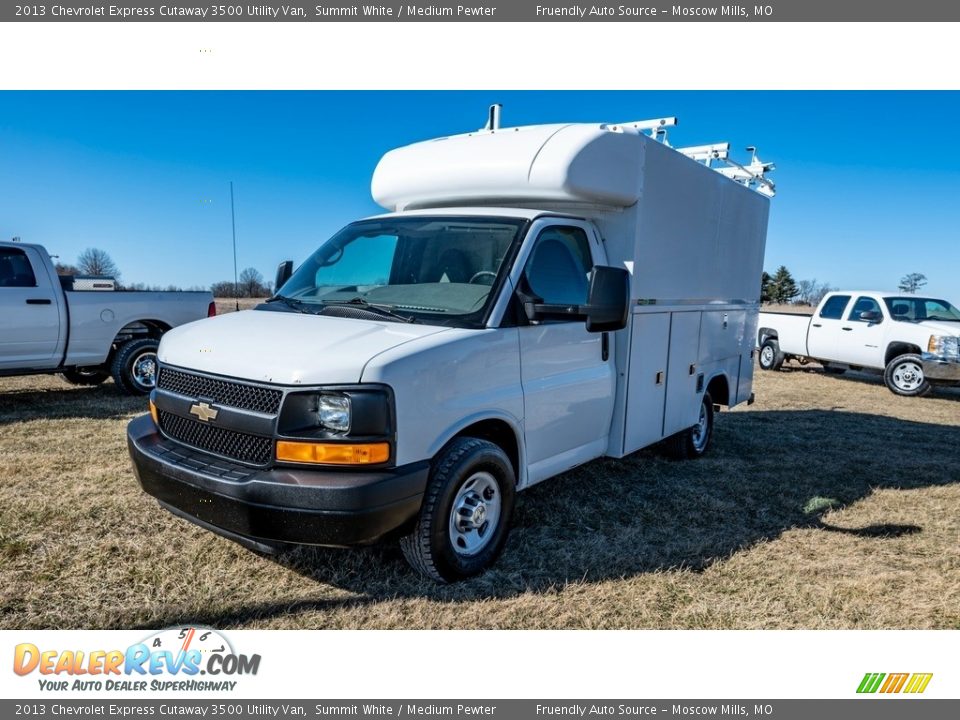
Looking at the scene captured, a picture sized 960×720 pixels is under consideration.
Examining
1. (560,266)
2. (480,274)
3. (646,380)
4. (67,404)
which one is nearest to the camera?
(480,274)

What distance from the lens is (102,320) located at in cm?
868

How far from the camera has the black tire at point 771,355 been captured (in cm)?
1503

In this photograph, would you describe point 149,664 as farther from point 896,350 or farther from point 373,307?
point 896,350

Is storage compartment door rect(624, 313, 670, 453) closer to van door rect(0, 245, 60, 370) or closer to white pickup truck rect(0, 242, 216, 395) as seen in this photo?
white pickup truck rect(0, 242, 216, 395)

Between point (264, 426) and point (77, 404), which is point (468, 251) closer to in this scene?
point (264, 426)

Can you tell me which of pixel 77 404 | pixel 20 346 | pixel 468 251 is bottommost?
pixel 77 404

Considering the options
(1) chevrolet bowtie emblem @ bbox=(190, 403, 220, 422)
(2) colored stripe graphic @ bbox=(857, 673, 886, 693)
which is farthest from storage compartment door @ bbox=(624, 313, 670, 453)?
(1) chevrolet bowtie emblem @ bbox=(190, 403, 220, 422)

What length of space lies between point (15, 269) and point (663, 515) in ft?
27.3

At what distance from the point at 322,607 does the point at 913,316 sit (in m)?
13.6

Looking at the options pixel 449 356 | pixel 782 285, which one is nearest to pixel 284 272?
pixel 449 356

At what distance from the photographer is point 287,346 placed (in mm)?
3295

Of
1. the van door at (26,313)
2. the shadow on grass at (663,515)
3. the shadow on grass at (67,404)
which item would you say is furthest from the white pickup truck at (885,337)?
the van door at (26,313)

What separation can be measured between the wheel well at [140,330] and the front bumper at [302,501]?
22.7 ft

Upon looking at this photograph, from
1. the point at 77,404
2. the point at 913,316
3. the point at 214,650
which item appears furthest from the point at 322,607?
the point at 913,316
